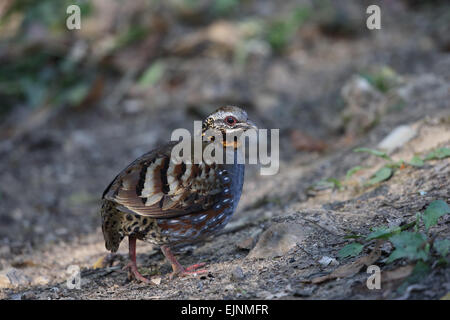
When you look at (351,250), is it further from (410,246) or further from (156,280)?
(156,280)

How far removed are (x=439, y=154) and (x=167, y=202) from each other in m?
2.32

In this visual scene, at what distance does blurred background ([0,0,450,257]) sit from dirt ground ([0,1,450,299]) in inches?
1.1

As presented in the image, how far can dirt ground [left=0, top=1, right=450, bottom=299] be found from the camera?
3.64m

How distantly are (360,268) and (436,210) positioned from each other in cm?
55

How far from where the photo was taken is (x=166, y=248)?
4.07 m

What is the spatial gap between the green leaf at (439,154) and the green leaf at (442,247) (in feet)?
5.61

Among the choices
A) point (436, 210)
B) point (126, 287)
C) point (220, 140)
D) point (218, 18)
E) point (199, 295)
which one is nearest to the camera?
point (436, 210)

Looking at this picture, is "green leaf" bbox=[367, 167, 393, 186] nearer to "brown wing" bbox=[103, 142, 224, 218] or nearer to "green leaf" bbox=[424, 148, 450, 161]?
"green leaf" bbox=[424, 148, 450, 161]

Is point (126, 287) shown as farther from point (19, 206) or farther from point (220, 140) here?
point (19, 206)

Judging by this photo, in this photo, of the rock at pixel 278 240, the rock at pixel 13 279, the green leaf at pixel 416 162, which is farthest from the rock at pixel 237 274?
the green leaf at pixel 416 162

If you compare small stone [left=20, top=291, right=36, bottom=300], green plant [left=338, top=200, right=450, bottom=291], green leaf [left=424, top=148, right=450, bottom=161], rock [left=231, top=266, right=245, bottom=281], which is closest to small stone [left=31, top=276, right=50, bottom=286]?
small stone [left=20, top=291, right=36, bottom=300]

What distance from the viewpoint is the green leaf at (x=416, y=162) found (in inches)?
179

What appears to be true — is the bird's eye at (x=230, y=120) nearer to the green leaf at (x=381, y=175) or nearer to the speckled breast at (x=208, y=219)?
the speckled breast at (x=208, y=219)

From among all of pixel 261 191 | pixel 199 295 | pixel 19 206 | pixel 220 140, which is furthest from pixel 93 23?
pixel 199 295
